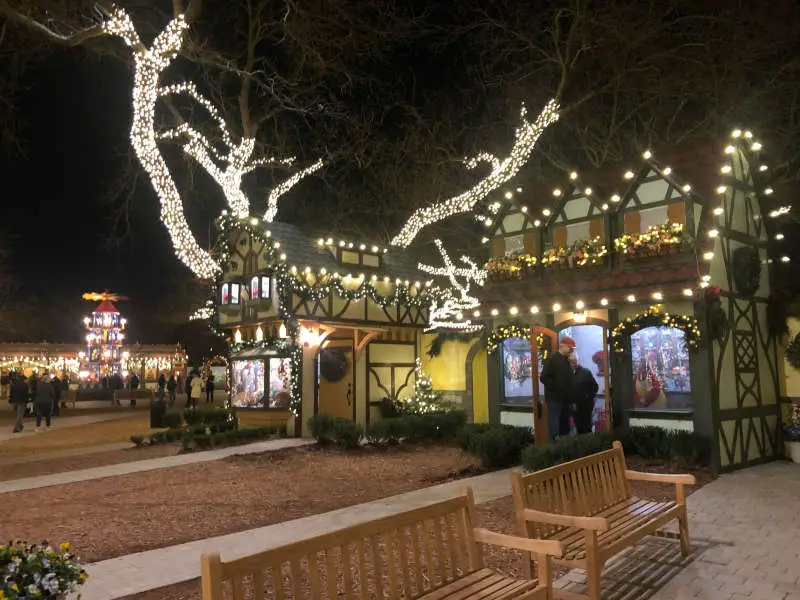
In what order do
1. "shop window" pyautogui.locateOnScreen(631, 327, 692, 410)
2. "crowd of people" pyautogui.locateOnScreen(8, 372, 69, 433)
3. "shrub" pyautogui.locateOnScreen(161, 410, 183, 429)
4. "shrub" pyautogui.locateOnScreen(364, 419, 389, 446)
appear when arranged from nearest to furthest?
"shop window" pyautogui.locateOnScreen(631, 327, 692, 410) → "shrub" pyautogui.locateOnScreen(364, 419, 389, 446) → "shrub" pyautogui.locateOnScreen(161, 410, 183, 429) → "crowd of people" pyautogui.locateOnScreen(8, 372, 69, 433)

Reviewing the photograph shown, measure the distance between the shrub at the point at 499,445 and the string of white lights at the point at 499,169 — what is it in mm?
9549

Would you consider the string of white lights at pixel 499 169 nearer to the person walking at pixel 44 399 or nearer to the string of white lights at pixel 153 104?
the string of white lights at pixel 153 104

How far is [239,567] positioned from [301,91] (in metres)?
17.2

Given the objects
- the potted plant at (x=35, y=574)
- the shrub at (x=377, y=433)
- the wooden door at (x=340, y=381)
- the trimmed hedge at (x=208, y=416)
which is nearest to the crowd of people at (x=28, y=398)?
the trimmed hedge at (x=208, y=416)

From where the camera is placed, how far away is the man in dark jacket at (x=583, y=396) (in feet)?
37.3

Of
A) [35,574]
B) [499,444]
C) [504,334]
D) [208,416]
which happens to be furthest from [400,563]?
[208,416]

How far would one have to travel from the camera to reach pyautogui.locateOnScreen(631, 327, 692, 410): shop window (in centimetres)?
1117

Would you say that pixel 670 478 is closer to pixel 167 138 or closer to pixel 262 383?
pixel 262 383

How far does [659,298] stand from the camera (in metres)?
10.6

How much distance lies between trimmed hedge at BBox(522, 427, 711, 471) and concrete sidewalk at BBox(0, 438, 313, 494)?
6960mm

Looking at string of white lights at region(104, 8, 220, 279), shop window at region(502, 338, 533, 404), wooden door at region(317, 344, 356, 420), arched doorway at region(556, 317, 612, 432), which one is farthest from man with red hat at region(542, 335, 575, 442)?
string of white lights at region(104, 8, 220, 279)

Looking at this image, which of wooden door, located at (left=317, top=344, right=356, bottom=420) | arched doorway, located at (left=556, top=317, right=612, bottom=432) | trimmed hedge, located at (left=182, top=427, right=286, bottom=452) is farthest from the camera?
wooden door, located at (left=317, top=344, right=356, bottom=420)

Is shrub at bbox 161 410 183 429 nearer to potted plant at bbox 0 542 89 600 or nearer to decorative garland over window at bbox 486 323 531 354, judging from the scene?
decorative garland over window at bbox 486 323 531 354

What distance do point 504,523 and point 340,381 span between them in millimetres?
11797
